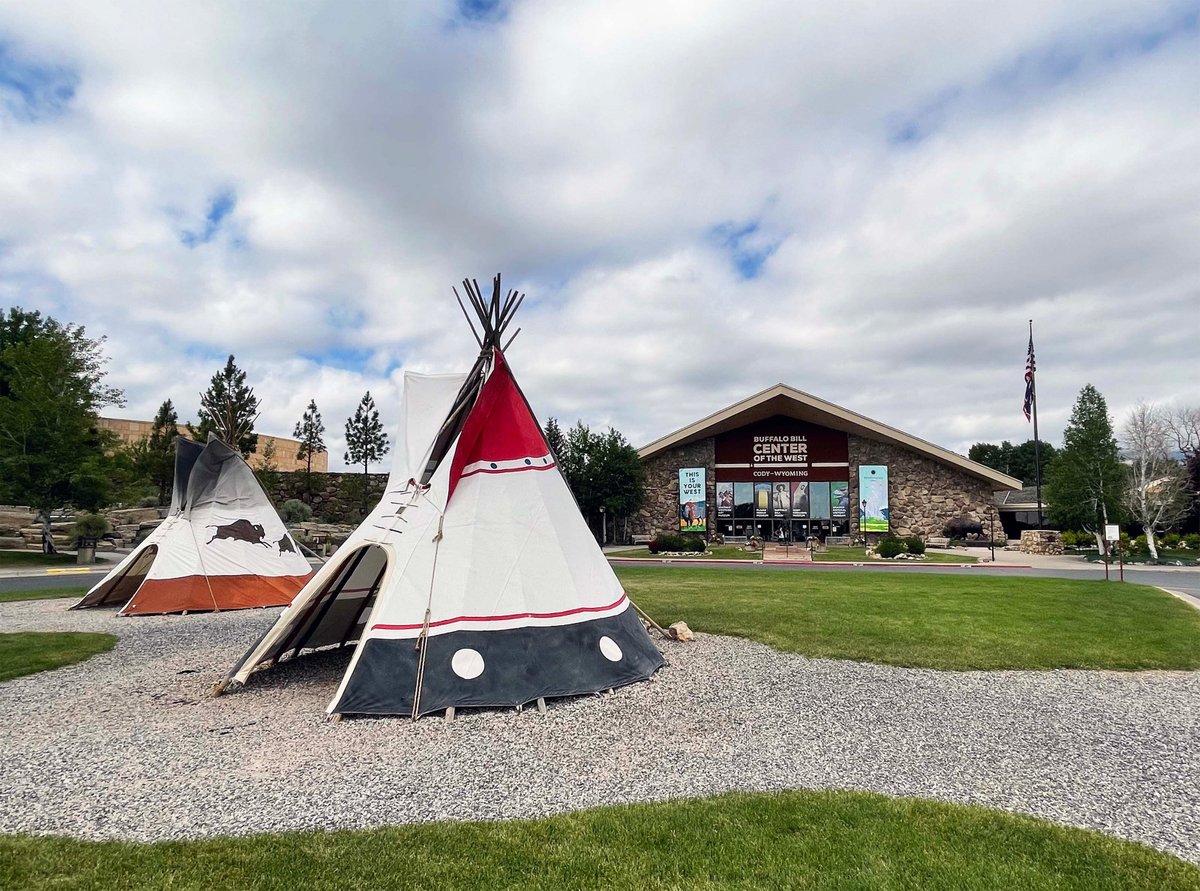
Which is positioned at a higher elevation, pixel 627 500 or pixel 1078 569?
pixel 627 500

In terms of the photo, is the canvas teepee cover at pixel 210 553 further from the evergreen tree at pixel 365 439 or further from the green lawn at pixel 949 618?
the evergreen tree at pixel 365 439

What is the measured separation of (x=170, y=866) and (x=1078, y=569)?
90.9 ft

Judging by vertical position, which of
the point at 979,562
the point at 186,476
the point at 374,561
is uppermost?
the point at 186,476

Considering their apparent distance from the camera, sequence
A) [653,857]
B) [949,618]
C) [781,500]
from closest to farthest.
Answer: [653,857], [949,618], [781,500]

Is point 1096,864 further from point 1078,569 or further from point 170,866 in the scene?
point 1078,569

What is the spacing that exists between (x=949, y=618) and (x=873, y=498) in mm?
25793

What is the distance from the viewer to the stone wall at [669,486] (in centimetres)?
3919

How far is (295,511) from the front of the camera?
3762 cm

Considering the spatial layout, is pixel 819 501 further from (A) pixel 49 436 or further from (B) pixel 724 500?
(A) pixel 49 436

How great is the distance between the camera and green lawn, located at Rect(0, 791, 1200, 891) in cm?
377

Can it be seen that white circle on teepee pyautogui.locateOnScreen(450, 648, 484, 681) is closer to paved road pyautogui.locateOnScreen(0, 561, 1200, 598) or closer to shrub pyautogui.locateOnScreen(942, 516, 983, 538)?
paved road pyautogui.locateOnScreen(0, 561, 1200, 598)

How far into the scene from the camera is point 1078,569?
78.7 feet

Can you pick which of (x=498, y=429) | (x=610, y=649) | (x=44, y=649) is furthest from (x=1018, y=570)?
(x=44, y=649)

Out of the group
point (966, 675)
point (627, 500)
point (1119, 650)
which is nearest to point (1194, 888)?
point (966, 675)
